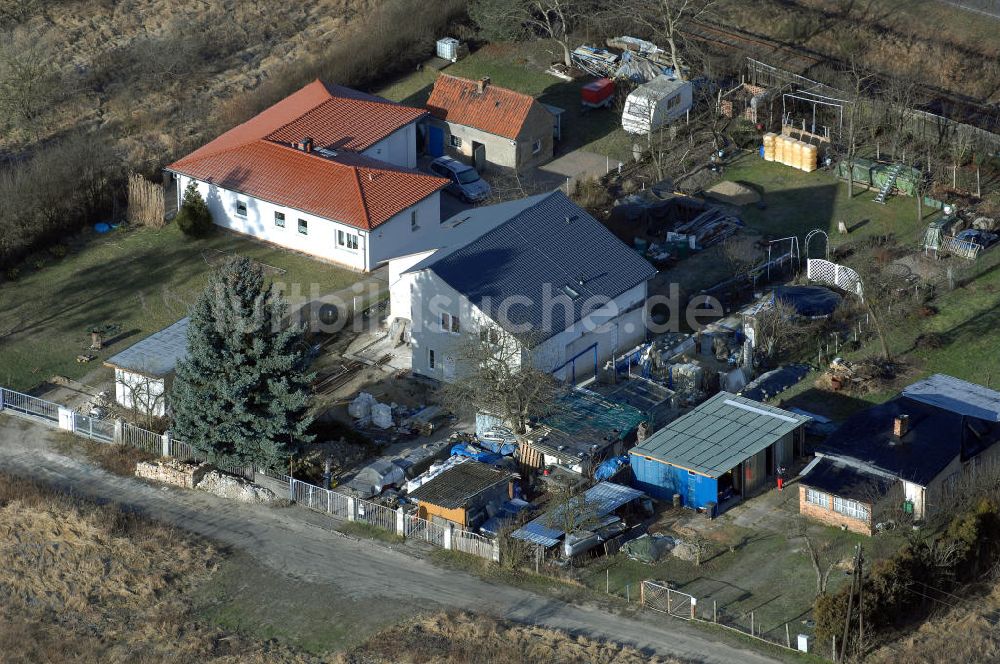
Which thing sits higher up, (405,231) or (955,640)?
(955,640)

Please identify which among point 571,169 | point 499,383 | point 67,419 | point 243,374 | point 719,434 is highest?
point 243,374

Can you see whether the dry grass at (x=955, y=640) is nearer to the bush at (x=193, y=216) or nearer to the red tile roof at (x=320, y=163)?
the red tile roof at (x=320, y=163)

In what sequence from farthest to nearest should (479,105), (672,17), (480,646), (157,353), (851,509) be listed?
(672,17) < (479,105) < (157,353) < (851,509) < (480,646)

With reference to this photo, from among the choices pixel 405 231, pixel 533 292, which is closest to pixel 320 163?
pixel 405 231

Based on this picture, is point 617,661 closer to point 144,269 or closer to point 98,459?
point 98,459

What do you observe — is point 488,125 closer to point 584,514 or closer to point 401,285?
point 401,285

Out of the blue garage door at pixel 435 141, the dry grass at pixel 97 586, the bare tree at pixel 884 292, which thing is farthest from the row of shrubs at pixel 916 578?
the blue garage door at pixel 435 141

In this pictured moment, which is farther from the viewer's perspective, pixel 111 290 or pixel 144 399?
pixel 111 290

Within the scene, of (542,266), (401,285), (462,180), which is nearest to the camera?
(542,266)
